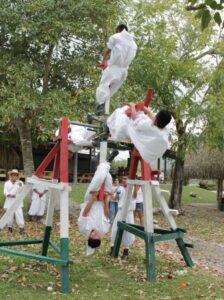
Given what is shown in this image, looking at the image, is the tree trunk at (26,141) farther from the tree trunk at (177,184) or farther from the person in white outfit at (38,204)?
the tree trunk at (177,184)

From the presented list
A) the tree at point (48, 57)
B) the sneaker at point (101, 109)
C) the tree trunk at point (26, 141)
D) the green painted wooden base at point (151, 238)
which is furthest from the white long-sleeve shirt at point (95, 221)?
the tree trunk at point (26, 141)

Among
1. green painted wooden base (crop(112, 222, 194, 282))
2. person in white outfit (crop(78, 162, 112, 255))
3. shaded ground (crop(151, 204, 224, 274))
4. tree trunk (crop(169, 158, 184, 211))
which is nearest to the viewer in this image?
person in white outfit (crop(78, 162, 112, 255))

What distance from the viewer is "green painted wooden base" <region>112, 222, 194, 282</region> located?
6.66 meters

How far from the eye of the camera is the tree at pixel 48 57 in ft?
39.8

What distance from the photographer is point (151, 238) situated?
22.4 feet

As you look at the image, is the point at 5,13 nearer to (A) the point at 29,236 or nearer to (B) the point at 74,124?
(A) the point at 29,236

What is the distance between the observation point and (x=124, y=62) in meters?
6.97

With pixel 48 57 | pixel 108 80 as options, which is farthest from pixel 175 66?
pixel 108 80

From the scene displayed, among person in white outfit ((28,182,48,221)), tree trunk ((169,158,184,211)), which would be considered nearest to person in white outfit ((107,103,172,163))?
person in white outfit ((28,182,48,221))

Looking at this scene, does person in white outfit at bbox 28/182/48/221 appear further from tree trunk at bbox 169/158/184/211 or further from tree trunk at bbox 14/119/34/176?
tree trunk at bbox 169/158/184/211

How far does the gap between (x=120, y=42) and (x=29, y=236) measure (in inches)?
222

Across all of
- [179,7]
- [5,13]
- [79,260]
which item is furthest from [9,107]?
[179,7]

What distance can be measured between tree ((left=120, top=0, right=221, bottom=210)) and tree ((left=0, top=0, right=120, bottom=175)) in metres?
1.53

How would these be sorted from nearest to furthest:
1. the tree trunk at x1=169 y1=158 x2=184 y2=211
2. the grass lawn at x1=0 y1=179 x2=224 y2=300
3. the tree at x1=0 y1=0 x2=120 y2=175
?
the grass lawn at x1=0 y1=179 x2=224 y2=300 → the tree at x1=0 y1=0 x2=120 y2=175 → the tree trunk at x1=169 y1=158 x2=184 y2=211
